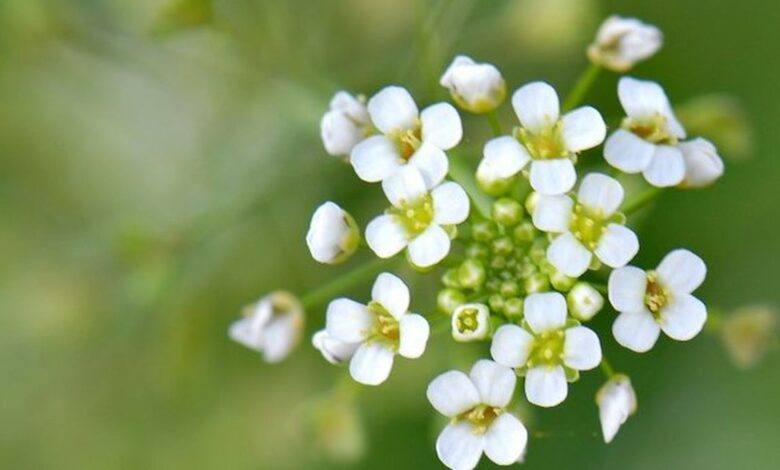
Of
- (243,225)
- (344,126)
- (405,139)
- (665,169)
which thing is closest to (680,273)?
(665,169)

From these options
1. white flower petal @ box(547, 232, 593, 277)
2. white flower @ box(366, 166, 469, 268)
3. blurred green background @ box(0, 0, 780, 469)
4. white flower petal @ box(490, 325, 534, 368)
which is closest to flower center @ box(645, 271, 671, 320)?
white flower petal @ box(547, 232, 593, 277)

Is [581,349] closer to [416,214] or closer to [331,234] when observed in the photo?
[416,214]

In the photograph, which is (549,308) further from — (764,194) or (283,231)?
(764,194)

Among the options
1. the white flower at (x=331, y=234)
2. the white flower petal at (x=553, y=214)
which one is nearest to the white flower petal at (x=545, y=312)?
the white flower petal at (x=553, y=214)

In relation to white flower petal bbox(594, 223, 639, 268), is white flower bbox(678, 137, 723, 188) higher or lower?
higher

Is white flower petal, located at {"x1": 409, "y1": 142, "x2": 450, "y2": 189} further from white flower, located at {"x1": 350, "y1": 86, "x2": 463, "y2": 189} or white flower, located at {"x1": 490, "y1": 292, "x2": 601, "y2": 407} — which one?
white flower, located at {"x1": 490, "y1": 292, "x2": 601, "y2": 407}

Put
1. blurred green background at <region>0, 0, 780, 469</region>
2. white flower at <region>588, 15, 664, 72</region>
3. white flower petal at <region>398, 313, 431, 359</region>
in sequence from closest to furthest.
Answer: white flower petal at <region>398, 313, 431, 359</region> → white flower at <region>588, 15, 664, 72</region> → blurred green background at <region>0, 0, 780, 469</region>

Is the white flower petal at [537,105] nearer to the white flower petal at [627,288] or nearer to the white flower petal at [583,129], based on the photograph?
the white flower petal at [583,129]
